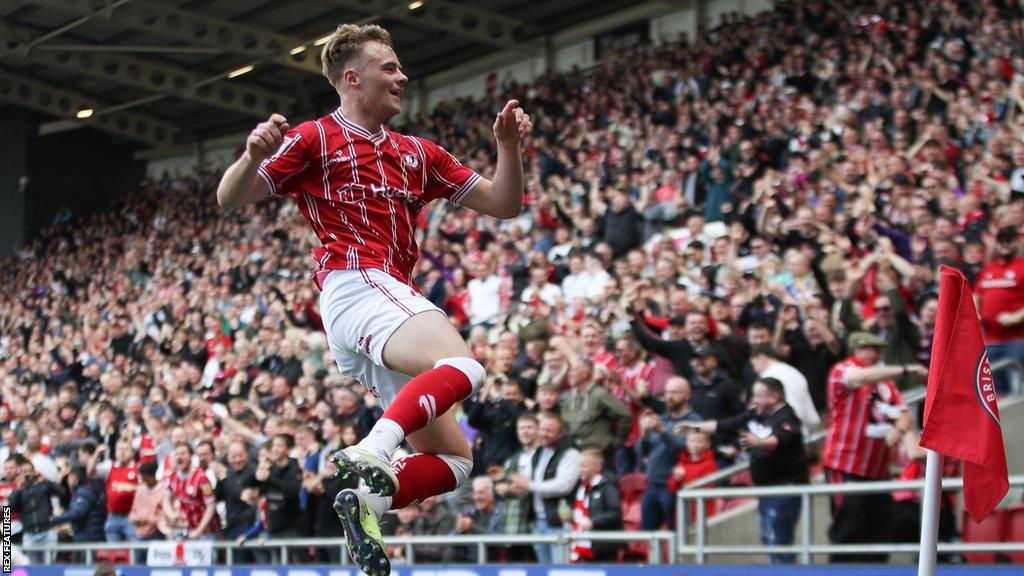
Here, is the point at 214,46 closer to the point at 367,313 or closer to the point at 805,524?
the point at 805,524

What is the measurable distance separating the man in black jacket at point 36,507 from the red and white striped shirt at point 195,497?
227cm

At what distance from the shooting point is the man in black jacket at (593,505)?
895 centimetres

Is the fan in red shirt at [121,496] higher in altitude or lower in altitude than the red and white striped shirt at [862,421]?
lower

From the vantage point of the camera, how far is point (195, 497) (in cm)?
1227

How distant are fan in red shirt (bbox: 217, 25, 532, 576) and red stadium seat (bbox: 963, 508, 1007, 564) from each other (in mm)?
3680

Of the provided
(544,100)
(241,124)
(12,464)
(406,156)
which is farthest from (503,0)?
(406,156)

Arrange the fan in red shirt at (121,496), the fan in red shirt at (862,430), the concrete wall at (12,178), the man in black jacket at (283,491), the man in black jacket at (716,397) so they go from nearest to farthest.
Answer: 1. the fan in red shirt at (862,430)
2. the man in black jacket at (716,397)
3. the man in black jacket at (283,491)
4. the fan in red shirt at (121,496)
5. the concrete wall at (12,178)

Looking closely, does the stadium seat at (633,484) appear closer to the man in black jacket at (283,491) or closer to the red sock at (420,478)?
the man in black jacket at (283,491)

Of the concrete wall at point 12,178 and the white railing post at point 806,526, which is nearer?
the white railing post at point 806,526

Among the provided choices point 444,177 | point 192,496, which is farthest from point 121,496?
point 444,177

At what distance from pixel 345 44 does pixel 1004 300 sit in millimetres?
4826

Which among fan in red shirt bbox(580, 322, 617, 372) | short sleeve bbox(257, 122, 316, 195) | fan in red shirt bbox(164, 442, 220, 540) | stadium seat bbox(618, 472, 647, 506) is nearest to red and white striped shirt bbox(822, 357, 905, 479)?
stadium seat bbox(618, 472, 647, 506)

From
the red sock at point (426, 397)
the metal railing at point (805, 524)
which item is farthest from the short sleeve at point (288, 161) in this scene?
→ the metal railing at point (805, 524)

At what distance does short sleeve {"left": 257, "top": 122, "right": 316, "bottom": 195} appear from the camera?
4.82m
